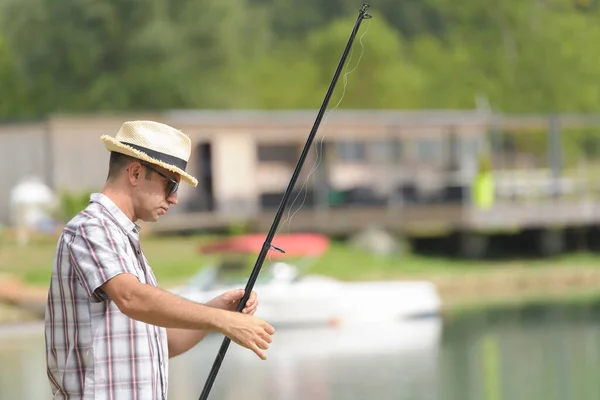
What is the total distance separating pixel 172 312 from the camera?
3580mm

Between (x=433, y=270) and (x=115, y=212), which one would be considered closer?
(x=115, y=212)

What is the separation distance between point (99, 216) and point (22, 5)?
1953 inches

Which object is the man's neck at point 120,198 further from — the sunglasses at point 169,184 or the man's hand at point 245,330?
the man's hand at point 245,330

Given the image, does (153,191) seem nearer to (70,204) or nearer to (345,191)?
(70,204)

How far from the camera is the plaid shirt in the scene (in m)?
3.61

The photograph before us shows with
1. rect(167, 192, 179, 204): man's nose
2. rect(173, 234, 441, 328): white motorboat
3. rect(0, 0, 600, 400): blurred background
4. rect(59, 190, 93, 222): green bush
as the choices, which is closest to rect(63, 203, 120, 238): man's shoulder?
rect(167, 192, 179, 204): man's nose

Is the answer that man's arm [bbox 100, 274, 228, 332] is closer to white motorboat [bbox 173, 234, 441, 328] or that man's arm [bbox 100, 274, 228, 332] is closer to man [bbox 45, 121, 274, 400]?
man [bbox 45, 121, 274, 400]

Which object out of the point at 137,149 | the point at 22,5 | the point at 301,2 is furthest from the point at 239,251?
the point at 301,2

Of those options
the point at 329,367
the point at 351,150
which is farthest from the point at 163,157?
the point at 351,150

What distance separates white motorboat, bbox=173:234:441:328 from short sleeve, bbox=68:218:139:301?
54.8 feet

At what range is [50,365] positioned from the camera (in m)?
3.77

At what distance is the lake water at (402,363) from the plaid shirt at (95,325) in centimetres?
1050

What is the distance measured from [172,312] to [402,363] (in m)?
13.7

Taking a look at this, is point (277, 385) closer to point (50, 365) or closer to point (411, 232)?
point (50, 365)
